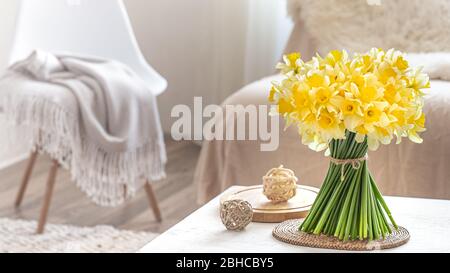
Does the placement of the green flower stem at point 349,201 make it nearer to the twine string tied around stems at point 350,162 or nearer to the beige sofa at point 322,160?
the twine string tied around stems at point 350,162

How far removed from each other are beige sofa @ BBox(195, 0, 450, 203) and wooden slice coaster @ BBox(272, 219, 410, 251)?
0.74m

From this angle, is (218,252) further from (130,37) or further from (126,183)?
(130,37)

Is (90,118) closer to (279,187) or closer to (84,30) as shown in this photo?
(84,30)

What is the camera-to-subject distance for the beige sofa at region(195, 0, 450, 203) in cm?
232

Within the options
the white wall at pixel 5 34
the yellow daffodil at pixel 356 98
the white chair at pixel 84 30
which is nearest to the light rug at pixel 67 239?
the white chair at pixel 84 30

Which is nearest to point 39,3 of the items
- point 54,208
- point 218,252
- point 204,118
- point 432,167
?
point 54,208

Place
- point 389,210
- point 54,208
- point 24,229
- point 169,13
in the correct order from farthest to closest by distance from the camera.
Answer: point 169,13, point 54,208, point 24,229, point 389,210

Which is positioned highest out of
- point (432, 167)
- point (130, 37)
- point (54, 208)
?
point (130, 37)

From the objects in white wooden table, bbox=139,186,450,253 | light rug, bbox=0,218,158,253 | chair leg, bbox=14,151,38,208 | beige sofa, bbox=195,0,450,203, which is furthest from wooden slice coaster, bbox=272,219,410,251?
chair leg, bbox=14,151,38,208

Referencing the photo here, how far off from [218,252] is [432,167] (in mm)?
971

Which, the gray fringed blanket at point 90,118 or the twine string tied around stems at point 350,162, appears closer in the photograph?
the twine string tied around stems at point 350,162

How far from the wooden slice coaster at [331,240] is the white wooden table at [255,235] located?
0.01m

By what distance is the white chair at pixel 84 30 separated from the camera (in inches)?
127
